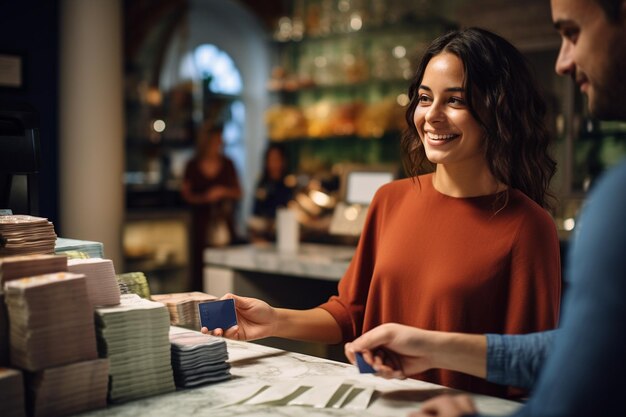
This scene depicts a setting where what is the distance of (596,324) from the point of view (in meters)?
0.82

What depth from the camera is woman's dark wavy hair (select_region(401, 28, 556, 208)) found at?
1825mm

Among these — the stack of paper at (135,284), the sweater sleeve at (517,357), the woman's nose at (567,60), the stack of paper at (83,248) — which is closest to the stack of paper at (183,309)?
the stack of paper at (135,284)

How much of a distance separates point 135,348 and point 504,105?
1.06 metres

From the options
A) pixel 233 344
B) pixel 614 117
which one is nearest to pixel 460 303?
pixel 233 344

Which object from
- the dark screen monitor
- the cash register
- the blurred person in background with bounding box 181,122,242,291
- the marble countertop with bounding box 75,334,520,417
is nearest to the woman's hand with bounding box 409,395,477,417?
the marble countertop with bounding box 75,334,520,417

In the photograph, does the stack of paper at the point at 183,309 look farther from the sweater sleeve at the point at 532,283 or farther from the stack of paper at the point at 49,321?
the sweater sleeve at the point at 532,283

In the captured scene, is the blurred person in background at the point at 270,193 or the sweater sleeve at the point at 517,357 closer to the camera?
the sweater sleeve at the point at 517,357

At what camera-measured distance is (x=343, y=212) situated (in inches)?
158

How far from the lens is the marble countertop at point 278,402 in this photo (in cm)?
138

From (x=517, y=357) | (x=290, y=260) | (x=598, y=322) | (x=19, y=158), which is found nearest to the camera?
(x=598, y=322)

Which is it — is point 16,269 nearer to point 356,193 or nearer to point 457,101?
point 457,101

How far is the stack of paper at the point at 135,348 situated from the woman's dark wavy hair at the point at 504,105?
93cm

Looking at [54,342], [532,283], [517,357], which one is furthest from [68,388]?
[532,283]

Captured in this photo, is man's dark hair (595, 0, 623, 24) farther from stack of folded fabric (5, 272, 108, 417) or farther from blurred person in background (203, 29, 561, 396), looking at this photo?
stack of folded fabric (5, 272, 108, 417)
